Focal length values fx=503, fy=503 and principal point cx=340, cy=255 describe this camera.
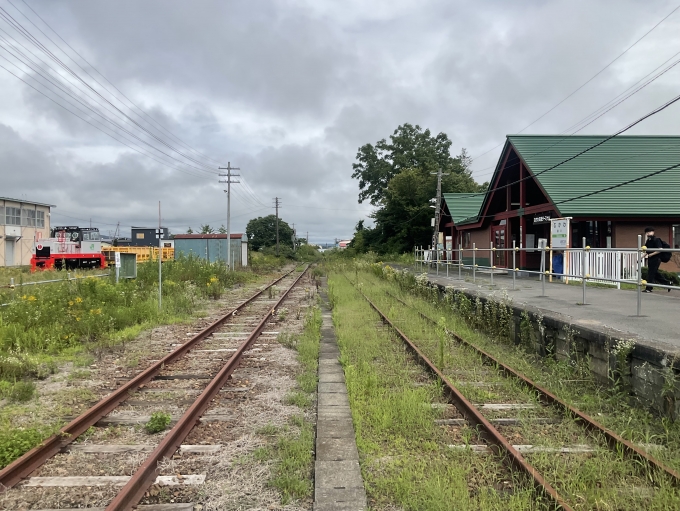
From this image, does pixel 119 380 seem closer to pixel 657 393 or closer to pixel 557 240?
pixel 657 393

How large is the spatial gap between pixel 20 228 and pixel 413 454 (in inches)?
2116

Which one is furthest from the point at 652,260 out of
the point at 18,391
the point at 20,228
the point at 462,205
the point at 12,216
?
the point at 12,216

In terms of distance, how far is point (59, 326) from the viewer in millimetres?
9203

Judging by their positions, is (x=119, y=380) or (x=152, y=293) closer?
(x=119, y=380)

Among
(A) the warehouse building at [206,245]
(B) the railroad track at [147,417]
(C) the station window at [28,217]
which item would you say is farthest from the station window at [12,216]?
(B) the railroad track at [147,417]

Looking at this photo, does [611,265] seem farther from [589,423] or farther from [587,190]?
[589,423]

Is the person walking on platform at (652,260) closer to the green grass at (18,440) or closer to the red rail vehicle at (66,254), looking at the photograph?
the green grass at (18,440)

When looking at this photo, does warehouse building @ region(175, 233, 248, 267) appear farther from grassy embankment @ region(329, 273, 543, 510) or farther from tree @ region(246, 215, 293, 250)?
tree @ region(246, 215, 293, 250)

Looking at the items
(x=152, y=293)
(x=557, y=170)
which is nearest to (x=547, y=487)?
(x=152, y=293)

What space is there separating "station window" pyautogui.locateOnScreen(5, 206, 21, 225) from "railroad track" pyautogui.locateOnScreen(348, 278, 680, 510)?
50673 millimetres

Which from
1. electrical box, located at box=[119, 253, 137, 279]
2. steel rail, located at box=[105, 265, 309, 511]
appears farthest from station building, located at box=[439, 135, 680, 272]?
steel rail, located at box=[105, 265, 309, 511]

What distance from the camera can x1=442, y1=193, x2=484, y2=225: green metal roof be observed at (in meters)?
32.8

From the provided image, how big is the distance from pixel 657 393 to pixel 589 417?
2.32ft

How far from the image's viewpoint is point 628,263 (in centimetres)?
1329
